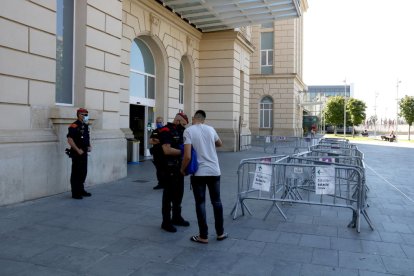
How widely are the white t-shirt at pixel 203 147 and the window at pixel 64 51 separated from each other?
498 centimetres

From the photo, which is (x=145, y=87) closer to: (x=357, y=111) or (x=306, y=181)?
(x=306, y=181)

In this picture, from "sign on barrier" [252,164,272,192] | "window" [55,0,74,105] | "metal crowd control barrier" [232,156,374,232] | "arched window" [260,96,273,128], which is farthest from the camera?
"arched window" [260,96,273,128]

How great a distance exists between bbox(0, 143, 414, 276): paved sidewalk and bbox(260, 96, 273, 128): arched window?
2831 cm

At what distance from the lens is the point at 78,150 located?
314 inches

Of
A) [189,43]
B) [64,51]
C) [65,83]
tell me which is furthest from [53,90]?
[189,43]

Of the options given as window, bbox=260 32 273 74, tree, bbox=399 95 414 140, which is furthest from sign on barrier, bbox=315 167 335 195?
tree, bbox=399 95 414 140

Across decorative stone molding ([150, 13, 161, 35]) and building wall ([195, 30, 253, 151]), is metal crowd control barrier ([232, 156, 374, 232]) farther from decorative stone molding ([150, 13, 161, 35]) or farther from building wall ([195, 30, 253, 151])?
building wall ([195, 30, 253, 151])

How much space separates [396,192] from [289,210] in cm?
426

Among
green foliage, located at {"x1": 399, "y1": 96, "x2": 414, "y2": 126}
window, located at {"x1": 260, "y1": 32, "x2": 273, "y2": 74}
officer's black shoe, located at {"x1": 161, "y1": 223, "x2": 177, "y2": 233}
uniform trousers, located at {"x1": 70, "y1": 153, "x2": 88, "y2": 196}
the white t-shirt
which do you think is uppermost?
window, located at {"x1": 260, "y1": 32, "x2": 273, "y2": 74}

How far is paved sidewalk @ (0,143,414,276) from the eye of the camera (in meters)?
4.55

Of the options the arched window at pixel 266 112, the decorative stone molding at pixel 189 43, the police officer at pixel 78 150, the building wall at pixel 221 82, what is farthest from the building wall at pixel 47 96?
the arched window at pixel 266 112

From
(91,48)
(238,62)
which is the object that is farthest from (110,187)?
(238,62)

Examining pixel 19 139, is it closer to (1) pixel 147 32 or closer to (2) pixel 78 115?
(2) pixel 78 115

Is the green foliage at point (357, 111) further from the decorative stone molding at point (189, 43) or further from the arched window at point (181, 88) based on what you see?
the decorative stone molding at point (189, 43)
